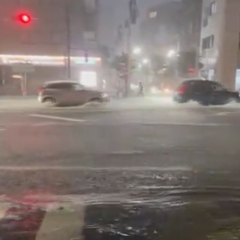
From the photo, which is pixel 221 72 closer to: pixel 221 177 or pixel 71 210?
pixel 221 177

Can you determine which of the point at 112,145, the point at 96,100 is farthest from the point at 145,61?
the point at 112,145

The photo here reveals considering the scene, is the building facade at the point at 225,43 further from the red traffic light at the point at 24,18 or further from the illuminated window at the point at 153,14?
the illuminated window at the point at 153,14

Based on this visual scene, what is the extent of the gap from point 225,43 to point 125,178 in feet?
111

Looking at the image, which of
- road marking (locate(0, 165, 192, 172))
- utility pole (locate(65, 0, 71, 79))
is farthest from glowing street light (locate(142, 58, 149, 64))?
road marking (locate(0, 165, 192, 172))

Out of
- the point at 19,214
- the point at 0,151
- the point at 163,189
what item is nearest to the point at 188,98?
the point at 0,151

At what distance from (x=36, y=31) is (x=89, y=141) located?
30.8 metres

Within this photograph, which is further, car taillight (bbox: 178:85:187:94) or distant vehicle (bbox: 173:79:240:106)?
car taillight (bbox: 178:85:187:94)

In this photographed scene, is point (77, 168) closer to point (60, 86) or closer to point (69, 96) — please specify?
point (69, 96)

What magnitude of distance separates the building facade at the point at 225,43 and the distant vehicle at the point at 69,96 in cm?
1767

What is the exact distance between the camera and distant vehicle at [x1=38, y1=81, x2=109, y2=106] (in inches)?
1033

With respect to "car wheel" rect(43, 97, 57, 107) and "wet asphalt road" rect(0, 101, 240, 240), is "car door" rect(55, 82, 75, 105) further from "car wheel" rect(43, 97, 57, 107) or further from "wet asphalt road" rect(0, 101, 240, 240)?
"wet asphalt road" rect(0, 101, 240, 240)

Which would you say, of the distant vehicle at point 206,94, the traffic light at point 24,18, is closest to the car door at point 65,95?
the distant vehicle at point 206,94

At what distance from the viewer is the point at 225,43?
39719 millimetres

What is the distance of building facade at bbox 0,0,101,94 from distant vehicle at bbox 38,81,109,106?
40.6ft
